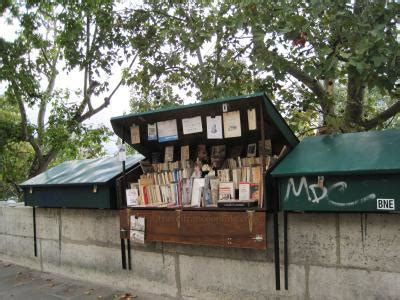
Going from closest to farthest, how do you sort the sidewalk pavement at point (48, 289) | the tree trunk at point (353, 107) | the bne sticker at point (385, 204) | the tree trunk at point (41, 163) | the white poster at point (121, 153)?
the bne sticker at point (385, 204) → the white poster at point (121, 153) → the sidewalk pavement at point (48, 289) → the tree trunk at point (353, 107) → the tree trunk at point (41, 163)

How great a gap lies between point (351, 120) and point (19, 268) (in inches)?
232

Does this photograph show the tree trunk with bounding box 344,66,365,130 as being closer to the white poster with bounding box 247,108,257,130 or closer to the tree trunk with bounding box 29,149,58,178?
the white poster with bounding box 247,108,257,130

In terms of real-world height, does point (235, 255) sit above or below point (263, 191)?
below

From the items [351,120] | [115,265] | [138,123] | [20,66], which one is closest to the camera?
[138,123]

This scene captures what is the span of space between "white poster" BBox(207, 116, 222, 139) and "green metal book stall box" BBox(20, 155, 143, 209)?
137 cm

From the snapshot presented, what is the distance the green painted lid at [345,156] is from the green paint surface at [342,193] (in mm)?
81

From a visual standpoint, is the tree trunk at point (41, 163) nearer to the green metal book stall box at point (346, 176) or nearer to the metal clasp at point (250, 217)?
the metal clasp at point (250, 217)

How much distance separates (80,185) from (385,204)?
3687 mm

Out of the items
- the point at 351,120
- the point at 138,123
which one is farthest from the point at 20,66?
the point at 351,120

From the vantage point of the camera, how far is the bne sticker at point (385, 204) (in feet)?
10.8

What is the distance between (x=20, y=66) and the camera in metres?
10.1

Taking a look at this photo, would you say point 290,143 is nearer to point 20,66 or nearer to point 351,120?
point 351,120

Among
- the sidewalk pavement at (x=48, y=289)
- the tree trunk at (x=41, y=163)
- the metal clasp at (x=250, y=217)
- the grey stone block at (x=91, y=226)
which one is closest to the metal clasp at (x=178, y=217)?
the metal clasp at (x=250, y=217)

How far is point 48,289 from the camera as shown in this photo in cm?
588
